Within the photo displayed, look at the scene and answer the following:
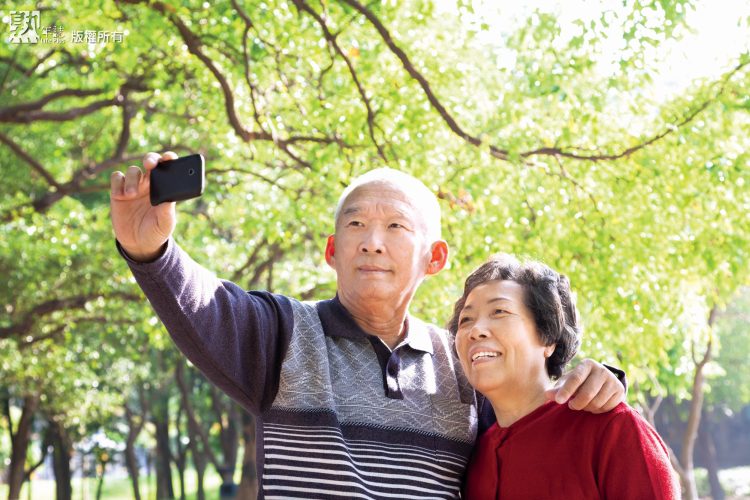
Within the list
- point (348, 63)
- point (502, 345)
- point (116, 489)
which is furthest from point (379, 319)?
point (116, 489)

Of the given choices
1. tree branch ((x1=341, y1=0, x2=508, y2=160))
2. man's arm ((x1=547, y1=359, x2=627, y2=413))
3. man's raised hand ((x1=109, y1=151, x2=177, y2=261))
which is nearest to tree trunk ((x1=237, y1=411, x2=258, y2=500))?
tree branch ((x1=341, y1=0, x2=508, y2=160))

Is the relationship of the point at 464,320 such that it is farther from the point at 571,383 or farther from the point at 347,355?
the point at 571,383

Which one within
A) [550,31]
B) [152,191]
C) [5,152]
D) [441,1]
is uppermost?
[5,152]

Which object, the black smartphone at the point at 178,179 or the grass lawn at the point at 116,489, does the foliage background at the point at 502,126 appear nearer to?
the black smartphone at the point at 178,179

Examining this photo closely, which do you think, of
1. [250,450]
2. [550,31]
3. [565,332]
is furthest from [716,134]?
[250,450]

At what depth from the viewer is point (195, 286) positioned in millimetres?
2387

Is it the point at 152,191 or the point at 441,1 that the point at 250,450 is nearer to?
the point at 441,1

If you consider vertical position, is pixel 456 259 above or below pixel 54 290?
below

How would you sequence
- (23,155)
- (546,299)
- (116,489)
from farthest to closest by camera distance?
1. (116,489)
2. (23,155)
3. (546,299)

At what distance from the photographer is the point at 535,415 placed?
263 cm

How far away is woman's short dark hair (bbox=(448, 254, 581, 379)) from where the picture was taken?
273 cm

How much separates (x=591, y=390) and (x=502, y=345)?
34 cm

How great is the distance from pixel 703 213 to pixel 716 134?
2.18 feet

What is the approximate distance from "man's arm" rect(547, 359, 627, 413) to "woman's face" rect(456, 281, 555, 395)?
8.7 inches
